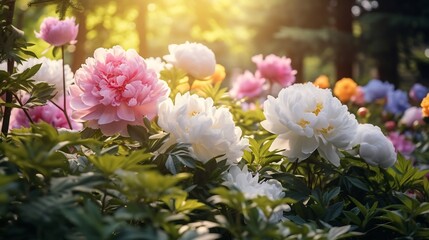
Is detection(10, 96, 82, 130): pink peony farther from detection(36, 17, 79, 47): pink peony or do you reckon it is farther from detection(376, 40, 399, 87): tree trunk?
detection(376, 40, 399, 87): tree trunk

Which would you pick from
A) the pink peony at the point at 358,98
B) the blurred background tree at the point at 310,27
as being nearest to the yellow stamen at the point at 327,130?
the pink peony at the point at 358,98

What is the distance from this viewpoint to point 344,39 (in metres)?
13.5

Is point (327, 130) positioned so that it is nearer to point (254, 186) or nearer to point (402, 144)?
point (254, 186)

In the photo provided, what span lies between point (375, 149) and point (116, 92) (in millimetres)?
893

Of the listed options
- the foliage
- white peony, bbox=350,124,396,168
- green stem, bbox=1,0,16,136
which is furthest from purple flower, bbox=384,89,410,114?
green stem, bbox=1,0,16,136

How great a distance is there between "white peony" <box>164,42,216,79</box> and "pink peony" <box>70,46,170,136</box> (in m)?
0.63

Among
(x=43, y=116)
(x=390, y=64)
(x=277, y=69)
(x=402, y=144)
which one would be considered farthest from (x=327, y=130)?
(x=390, y=64)

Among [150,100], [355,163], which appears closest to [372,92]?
[355,163]

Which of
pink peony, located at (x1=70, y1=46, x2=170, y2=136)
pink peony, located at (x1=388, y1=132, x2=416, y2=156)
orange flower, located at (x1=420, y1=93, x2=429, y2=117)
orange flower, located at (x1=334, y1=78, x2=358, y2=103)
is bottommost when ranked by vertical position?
pink peony, located at (x1=388, y1=132, x2=416, y2=156)

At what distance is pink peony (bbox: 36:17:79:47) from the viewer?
7.59 ft

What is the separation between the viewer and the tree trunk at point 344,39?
44.3 ft

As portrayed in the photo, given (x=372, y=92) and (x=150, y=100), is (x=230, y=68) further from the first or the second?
(x=150, y=100)

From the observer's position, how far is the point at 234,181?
1.57 meters

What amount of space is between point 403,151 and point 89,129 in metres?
2.96
